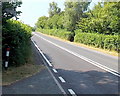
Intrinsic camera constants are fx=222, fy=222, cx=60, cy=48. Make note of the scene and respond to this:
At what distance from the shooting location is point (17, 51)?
1139 cm

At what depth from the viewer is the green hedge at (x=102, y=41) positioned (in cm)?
2550

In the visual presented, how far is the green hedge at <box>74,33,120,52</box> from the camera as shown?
2550 cm

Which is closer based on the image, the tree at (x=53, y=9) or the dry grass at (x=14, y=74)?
the dry grass at (x=14, y=74)

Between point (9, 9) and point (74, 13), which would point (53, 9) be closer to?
point (74, 13)

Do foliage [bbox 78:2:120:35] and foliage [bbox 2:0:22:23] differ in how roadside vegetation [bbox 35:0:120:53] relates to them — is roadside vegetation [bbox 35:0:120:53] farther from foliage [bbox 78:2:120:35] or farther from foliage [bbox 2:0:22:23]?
foliage [bbox 2:0:22:23]

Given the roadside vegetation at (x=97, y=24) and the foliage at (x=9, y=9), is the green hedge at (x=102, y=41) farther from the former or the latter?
the foliage at (x=9, y=9)

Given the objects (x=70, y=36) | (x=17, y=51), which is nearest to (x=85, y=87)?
(x=17, y=51)

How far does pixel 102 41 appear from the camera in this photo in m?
29.0

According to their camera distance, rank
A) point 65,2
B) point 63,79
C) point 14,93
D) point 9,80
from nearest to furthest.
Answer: point 14,93, point 9,80, point 63,79, point 65,2

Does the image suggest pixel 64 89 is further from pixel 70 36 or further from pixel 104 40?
pixel 70 36

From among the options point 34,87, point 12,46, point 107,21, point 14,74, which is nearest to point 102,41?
point 107,21

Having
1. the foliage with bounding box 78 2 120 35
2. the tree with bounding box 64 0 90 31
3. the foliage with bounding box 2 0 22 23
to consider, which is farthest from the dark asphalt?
the tree with bounding box 64 0 90 31

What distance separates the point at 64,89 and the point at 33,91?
1.19 metres

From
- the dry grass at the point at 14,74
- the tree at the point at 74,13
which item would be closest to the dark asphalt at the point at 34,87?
the dry grass at the point at 14,74
